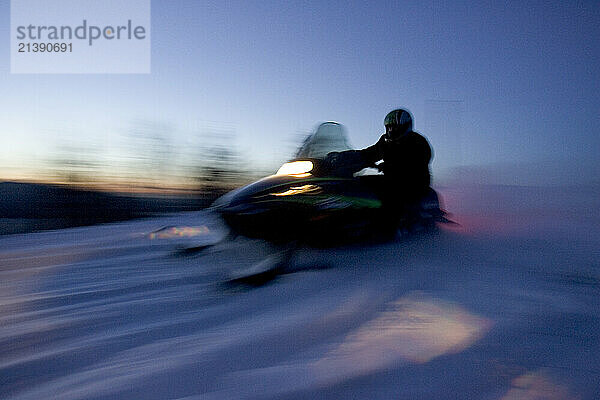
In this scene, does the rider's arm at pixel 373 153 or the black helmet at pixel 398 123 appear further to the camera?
the rider's arm at pixel 373 153

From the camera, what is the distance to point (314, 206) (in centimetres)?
241

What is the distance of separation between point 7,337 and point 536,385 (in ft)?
5.67

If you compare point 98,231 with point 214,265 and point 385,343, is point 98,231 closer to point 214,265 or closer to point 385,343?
point 214,265

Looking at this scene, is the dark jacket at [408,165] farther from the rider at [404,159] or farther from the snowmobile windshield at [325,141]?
the snowmobile windshield at [325,141]

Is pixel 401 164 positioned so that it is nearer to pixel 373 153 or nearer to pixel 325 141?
pixel 373 153

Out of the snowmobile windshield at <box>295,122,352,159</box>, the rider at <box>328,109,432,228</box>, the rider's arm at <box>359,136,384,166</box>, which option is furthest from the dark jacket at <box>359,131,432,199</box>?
the snowmobile windshield at <box>295,122,352,159</box>

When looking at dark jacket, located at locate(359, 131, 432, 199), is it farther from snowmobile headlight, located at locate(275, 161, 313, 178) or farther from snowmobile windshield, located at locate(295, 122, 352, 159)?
snowmobile headlight, located at locate(275, 161, 313, 178)

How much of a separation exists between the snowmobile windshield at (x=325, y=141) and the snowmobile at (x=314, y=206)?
135 millimetres

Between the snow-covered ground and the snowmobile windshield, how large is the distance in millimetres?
Answer: 912

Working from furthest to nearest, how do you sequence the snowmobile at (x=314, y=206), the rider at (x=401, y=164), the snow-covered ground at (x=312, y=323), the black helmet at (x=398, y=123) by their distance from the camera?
the black helmet at (x=398, y=123) → the rider at (x=401, y=164) → the snowmobile at (x=314, y=206) → the snow-covered ground at (x=312, y=323)

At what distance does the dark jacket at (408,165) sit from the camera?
2781 mm

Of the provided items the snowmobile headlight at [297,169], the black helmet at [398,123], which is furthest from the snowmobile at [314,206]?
the black helmet at [398,123]

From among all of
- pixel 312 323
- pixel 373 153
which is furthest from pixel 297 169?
pixel 312 323

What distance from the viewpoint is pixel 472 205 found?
14.6 ft
